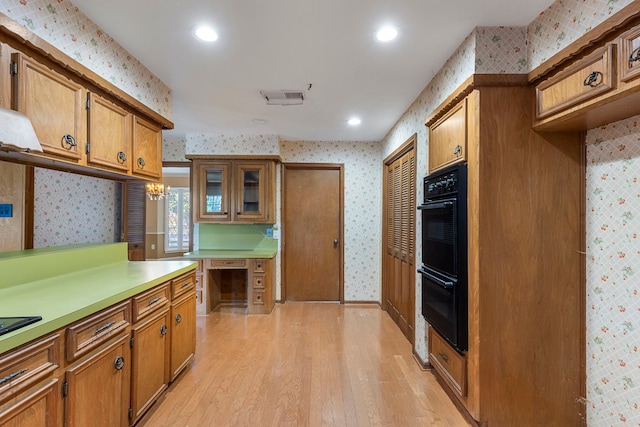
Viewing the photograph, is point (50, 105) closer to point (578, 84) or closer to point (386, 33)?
point (386, 33)

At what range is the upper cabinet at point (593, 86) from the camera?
1227 mm

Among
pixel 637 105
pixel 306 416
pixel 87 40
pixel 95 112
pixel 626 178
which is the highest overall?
pixel 87 40

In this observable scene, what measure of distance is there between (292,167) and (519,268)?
341cm

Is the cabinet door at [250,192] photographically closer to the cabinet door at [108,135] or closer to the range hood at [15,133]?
the cabinet door at [108,135]

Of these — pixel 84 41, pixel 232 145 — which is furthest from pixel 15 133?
pixel 232 145

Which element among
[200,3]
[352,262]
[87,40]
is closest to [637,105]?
[200,3]

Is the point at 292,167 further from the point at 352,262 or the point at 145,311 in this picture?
the point at 145,311

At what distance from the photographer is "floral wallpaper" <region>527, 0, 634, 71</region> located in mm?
1363

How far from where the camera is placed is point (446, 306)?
2035mm

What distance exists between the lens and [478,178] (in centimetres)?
176

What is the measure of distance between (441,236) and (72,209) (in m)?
2.73

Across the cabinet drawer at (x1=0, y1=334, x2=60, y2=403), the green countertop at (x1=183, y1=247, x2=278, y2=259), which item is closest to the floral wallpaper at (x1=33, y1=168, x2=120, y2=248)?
the cabinet drawer at (x1=0, y1=334, x2=60, y2=403)

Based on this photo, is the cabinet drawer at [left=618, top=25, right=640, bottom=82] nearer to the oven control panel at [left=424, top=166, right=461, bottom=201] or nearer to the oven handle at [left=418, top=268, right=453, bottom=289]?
the oven control panel at [left=424, top=166, right=461, bottom=201]

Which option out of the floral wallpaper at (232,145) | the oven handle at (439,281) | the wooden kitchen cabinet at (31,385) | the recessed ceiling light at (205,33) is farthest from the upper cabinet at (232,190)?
the wooden kitchen cabinet at (31,385)
